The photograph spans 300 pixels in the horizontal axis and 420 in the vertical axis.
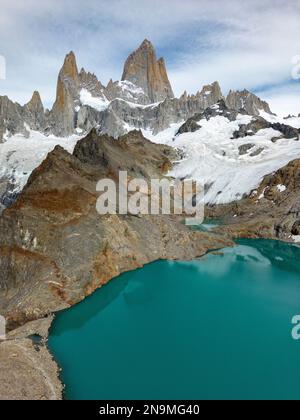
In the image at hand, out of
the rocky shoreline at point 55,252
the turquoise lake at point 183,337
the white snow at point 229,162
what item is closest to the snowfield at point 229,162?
the white snow at point 229,162

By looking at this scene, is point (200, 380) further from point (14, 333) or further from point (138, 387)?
point (14, 333)

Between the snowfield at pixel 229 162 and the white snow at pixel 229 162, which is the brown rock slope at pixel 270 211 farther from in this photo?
the white snow at pixel 229 162

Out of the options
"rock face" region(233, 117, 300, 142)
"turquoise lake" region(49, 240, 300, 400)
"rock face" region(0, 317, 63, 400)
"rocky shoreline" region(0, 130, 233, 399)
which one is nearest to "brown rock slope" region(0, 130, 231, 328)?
"rocky shoreline" region(0, 130, 233, 399)

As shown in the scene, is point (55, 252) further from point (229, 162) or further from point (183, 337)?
point (229, 162)

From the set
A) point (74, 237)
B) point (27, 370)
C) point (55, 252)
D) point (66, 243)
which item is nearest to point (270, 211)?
point (74, 237)
